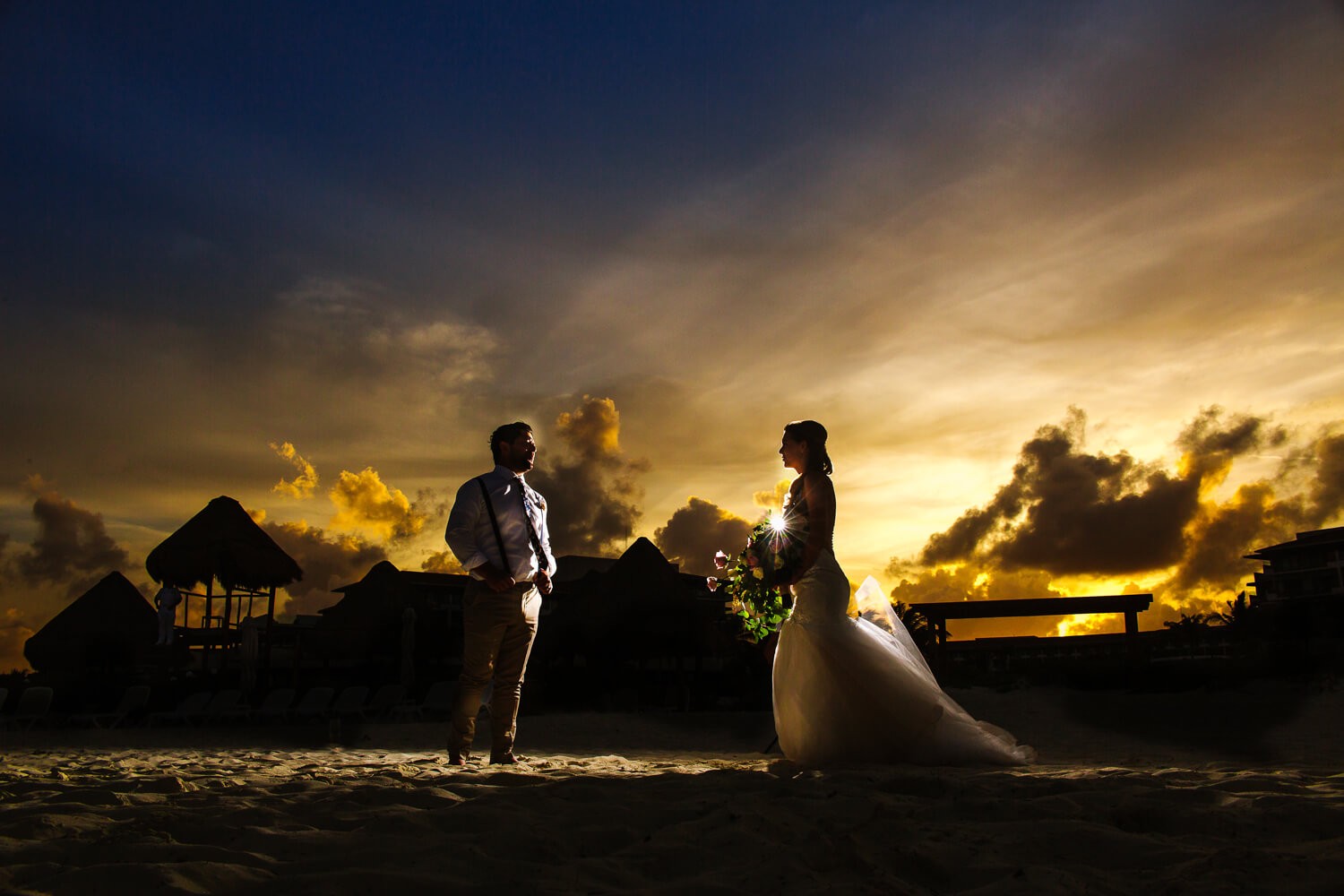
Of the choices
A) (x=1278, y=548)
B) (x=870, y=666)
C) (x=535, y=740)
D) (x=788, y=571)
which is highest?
(x=1278, y=548)

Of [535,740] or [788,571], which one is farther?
[535,740]

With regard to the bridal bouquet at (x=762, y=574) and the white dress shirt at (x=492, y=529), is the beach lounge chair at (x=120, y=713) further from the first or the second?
the bridal bouquet at (x=762, y=574)

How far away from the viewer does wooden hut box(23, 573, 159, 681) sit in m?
22.9

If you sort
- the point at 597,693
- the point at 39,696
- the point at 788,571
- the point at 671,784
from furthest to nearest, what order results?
the point at 597,693
the point at 39,696
the point at 788,571
the point at 671,784

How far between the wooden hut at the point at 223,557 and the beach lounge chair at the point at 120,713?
9.97ft

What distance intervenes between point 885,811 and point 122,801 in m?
3.04

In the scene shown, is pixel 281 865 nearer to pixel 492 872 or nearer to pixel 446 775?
pixel 492 872

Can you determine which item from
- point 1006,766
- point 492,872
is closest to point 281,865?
point 492,872

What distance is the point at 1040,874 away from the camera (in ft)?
7.84

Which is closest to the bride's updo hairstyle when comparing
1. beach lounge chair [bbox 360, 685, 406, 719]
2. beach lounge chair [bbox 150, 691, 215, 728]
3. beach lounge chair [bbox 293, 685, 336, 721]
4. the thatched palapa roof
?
beach lounge chair [bbox 360, 685, 406, 719]

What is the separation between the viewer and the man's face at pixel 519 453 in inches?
241

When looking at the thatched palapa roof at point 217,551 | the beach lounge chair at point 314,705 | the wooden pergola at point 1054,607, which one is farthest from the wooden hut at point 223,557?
the wooden pergola at point 1054,607

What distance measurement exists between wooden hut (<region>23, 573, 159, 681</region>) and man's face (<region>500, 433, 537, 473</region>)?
2120cm

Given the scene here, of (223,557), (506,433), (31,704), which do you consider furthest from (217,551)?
(506,433)
